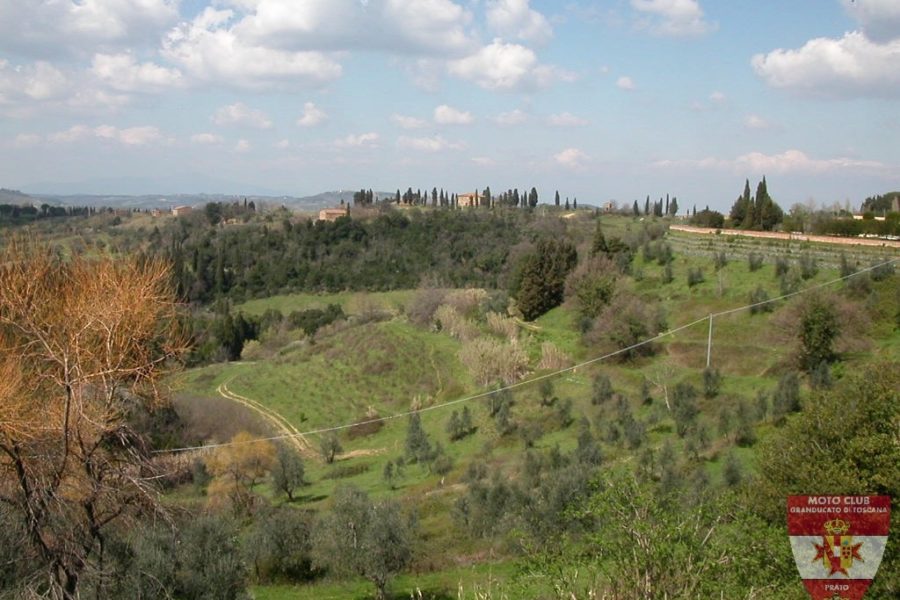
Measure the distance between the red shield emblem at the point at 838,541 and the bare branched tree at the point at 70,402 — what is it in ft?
22.5

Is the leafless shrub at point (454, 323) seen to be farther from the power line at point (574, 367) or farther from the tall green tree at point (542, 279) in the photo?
the power line at point (574, 367)

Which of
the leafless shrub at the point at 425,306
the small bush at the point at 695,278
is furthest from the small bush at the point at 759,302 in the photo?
the leafless shrub at the point at 425,306

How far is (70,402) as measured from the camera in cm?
702

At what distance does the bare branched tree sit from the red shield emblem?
22.5ft

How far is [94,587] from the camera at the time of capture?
7289mm

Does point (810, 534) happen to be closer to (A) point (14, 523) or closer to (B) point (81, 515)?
(B) point (81, 515)

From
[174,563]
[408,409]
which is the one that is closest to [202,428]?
[408,409]

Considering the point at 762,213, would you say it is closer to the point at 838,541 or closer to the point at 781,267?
the point at 781,267

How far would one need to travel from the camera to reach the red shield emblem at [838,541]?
7367 mm

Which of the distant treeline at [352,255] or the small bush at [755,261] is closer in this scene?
the small bush at [755,261]

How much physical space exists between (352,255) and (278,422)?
34.6 meters

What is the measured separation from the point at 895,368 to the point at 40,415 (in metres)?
Result: 11.5

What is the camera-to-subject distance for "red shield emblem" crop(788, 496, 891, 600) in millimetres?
7367

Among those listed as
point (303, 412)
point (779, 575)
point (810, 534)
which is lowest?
point (303, 412)
